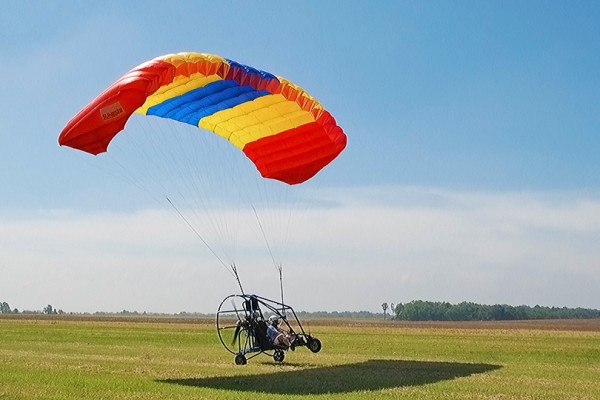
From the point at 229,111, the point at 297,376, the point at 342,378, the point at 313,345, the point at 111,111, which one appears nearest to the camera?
the point at 111,111

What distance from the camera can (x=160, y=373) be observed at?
16828 millimetres

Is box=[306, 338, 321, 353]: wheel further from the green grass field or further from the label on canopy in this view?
the label on canopy

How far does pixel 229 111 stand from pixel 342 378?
7.33 metres

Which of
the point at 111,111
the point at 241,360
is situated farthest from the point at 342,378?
the point at 111,111

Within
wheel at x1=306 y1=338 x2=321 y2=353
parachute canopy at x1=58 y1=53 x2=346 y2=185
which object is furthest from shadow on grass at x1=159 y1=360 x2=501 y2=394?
parachute canopy at x1=58 y1=53 x2=346 y2=185

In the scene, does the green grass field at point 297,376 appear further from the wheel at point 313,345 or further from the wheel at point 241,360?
the wheel at point 313,345

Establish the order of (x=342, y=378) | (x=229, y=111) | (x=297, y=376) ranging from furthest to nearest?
(x=229, y=111)
(x=297, y=376)
(x=342, y=378)

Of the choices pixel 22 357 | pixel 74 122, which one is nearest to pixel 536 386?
pixel 74 122

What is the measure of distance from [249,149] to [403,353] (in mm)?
10883

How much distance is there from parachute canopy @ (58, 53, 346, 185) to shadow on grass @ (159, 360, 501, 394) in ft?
17.9

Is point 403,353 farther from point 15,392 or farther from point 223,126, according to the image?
point 15,392

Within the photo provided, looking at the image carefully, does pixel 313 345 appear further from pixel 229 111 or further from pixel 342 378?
pixel 229 111

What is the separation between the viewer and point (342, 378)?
641 inches

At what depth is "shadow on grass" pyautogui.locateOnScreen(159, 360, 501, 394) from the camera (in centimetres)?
1450
